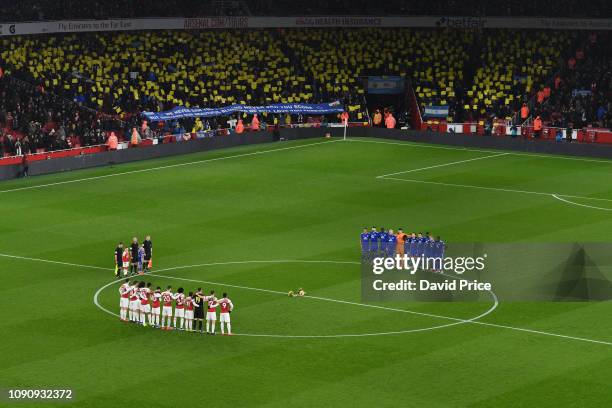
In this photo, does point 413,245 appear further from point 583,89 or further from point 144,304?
point 583,89

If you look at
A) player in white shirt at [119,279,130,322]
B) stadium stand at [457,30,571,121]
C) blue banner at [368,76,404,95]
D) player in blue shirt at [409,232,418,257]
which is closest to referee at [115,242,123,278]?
player in white shirt at [119,279,130,322]

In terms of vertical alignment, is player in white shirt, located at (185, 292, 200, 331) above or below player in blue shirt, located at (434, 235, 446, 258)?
below

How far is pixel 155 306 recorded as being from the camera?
40.8 m

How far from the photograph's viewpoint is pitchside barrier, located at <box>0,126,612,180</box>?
72.5 metres

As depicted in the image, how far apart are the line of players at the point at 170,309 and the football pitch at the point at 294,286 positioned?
0.64 m

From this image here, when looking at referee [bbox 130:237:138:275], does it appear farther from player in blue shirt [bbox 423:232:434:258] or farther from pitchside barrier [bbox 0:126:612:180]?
pitchside barrier [bbox 0:126:612:180]

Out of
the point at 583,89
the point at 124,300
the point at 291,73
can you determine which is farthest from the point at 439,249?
the point at 291,73

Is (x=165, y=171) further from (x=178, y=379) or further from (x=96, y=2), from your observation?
(x=178, y=379)

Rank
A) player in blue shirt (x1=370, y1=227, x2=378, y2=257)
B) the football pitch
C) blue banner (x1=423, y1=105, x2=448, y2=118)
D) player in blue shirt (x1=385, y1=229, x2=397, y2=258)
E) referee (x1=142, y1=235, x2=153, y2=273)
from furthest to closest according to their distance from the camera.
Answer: blue banner (x1=423, y1=105, x2=448, y2=118)
player in blue shirt (x1=370, y1=227, x2=378, y2=257)
referee (x1=142, y1=235, x2=153, y2=273)
player in blue shirt (x1=385, y1=229, x2=397, y2=258)
the football pitch

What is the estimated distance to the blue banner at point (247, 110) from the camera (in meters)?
83.6

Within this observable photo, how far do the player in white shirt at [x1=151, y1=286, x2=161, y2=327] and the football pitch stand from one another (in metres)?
0.79

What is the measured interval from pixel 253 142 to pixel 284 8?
51.4ft

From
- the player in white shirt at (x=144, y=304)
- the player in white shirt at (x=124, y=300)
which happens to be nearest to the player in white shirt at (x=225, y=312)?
the player in white shirt at (x=144, y=304)

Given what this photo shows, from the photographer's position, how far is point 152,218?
5881 centimetres
